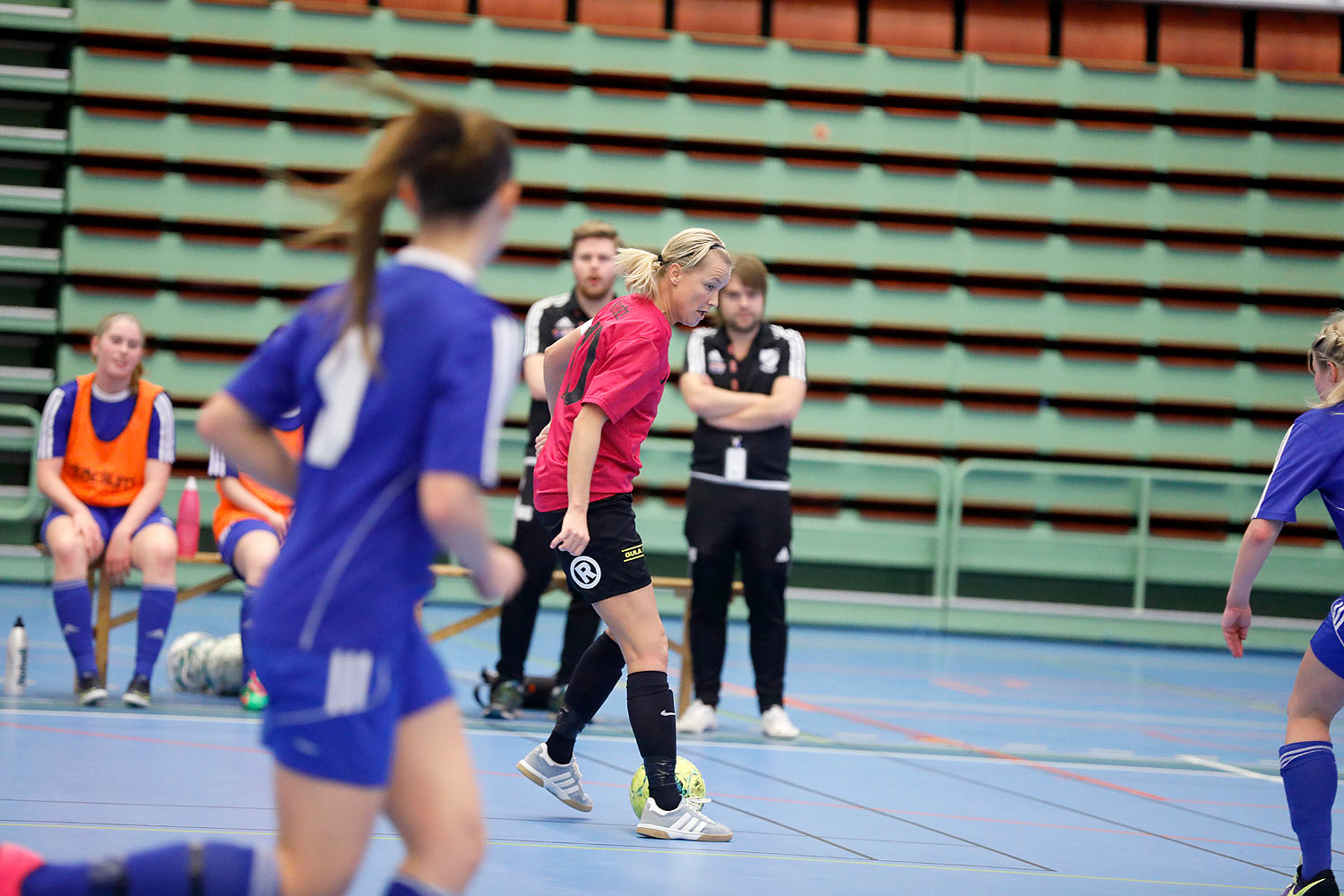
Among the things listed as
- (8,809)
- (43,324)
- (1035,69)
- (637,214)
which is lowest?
(8,809)

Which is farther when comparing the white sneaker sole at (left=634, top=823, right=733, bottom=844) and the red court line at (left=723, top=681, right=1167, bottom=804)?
the red court line at (left=723, top=681, right=1167, bottom=804)

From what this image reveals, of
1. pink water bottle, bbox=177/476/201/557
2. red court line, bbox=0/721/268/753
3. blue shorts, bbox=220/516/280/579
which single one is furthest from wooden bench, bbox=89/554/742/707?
red court line, bbox=0/721/268/753

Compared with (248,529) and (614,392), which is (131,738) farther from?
(614,392)

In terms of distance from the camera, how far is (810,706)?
634 cm

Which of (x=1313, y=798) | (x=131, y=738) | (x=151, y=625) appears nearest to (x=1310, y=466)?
(x=1313, y=798)

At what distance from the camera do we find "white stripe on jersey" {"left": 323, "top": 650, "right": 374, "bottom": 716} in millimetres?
1748

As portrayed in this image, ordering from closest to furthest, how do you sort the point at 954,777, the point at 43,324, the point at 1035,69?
the point at 954,777, the point at 43,324, the point at 1035,69

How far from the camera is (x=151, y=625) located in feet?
16.8

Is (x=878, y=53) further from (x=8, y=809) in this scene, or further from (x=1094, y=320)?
(x=8, y=809)

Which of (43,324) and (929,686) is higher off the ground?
(43,324)

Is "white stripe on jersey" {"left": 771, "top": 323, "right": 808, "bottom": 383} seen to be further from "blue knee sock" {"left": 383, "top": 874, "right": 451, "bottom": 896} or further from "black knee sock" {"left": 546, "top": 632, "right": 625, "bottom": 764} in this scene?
"blue knee sock" {"left": 383, "top": 874, "right": 451, "bottom": 896}

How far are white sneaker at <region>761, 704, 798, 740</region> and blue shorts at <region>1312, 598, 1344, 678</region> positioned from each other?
2425mm

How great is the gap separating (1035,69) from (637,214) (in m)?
3.27

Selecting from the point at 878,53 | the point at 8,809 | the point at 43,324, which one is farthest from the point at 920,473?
the point at 8,809
